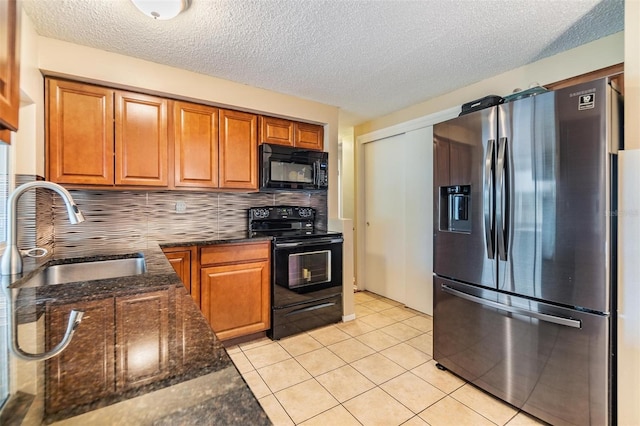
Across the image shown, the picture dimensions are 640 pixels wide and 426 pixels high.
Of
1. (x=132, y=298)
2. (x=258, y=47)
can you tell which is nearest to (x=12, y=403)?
(x=132, y=298)

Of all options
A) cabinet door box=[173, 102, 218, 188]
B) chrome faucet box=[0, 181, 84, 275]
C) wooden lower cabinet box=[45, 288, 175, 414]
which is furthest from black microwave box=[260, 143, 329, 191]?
wooden lower cabinet box=[45, 288, 175, 414]

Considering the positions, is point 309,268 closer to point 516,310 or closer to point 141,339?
point 516,310

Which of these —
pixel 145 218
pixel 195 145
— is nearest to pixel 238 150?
pixel 195 145

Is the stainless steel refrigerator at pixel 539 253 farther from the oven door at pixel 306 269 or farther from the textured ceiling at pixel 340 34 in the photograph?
the oven door at pixel 306 269

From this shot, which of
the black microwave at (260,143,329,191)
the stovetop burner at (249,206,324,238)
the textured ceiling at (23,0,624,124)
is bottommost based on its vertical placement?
the stovetop burner at (249,206,324,238)

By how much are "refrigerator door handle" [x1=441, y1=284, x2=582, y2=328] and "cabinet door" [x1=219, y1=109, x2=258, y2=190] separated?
6.42 feet

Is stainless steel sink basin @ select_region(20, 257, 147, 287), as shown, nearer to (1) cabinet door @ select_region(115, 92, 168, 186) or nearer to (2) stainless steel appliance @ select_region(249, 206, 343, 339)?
(1) cabinet door @ select_region(115, 92, 168, 186)

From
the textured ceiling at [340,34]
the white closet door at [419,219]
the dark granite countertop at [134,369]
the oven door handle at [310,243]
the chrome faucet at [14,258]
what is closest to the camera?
the dark granite countertop at [134,369]

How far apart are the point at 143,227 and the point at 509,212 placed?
2.83 m

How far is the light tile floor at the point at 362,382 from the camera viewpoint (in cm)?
171

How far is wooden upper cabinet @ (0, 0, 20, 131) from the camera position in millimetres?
900

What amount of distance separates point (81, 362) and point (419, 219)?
3155mm

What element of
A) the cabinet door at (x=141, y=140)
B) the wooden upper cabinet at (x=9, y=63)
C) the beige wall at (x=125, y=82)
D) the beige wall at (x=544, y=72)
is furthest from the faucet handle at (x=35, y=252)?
the beige wall at (x=544, y=72)

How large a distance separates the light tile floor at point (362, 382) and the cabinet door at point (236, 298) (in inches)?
8.0
